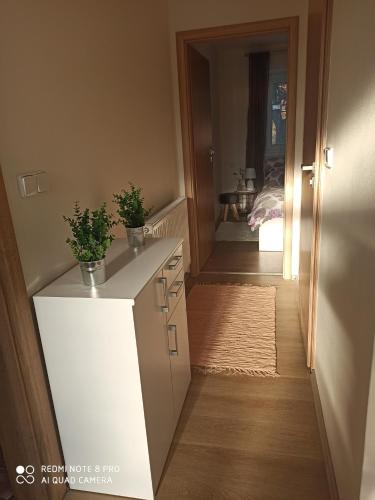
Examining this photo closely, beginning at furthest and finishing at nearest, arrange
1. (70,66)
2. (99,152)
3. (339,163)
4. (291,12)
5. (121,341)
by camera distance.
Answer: (291,12), (99,152), (70,66), (339,163), (121,341)

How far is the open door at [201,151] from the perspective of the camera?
11.1ft

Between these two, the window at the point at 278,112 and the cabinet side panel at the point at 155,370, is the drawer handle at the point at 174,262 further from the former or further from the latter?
the window at the point at 278,112

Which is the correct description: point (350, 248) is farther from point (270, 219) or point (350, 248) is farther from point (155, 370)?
point (270, 219)

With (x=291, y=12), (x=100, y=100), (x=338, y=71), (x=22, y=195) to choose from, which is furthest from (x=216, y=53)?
(x=22, y=195)

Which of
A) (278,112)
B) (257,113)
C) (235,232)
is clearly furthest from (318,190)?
(278,112)

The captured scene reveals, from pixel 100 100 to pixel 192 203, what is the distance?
5.53ft

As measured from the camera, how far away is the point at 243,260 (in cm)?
391

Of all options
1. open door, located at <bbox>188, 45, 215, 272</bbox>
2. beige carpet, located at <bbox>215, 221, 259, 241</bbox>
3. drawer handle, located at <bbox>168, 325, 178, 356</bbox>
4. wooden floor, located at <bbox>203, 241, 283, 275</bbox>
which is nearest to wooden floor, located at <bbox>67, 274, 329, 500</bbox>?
drawer handle, located at <bbox>168, 325, 178, 356</bbox>

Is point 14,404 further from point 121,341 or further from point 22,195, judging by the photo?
point 22,195

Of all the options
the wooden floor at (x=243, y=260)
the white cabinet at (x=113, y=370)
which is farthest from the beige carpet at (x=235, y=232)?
the white cabinet at (x=113, y=370)

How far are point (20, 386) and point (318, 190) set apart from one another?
4.96ft

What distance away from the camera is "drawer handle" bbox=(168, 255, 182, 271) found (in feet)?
5.37

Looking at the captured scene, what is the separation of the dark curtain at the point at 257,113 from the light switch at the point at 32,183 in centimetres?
482

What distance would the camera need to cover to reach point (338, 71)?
1.41 m
